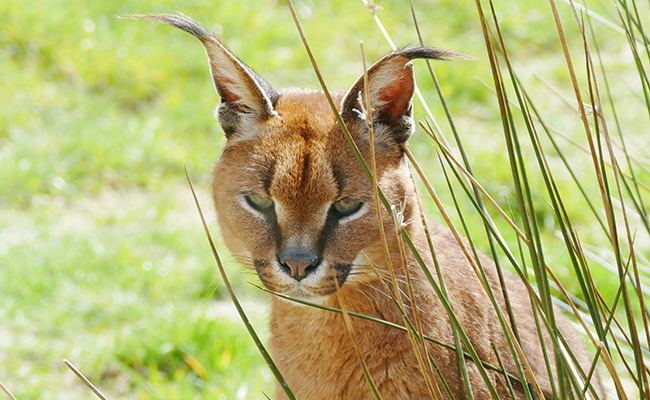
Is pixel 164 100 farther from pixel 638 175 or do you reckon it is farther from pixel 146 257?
pixel 638 175

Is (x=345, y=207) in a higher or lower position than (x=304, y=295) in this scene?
higher

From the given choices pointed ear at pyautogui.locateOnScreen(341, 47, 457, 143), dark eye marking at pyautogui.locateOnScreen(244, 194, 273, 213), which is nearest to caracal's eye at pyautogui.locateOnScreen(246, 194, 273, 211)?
dark eye marking at pyautogui.locateOnScreen(244, 194, 273, 213)

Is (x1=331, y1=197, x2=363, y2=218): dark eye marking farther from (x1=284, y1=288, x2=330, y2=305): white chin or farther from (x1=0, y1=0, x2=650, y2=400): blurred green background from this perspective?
(x1=0, y1=0, x2=650, y2=400): blurred green background

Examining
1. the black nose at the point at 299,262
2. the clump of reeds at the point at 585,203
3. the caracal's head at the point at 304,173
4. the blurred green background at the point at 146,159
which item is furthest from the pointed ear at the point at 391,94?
the blurred green background at the point at 146,159

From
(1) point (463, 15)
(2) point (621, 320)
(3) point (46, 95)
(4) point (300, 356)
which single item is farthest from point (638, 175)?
(3) point (46, 95)

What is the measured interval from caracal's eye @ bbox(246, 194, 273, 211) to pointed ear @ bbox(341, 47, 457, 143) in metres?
0.45

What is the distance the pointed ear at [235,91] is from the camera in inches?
104

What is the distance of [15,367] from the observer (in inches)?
152

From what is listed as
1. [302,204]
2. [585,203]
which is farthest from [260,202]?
[585,203]

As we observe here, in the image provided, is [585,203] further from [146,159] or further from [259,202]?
[146,159]

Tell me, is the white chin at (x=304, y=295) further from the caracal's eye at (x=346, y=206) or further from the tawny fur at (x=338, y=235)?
the caracal's eye at (x=346, y=206)

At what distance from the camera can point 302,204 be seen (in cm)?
261

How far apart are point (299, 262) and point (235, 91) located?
82 cm

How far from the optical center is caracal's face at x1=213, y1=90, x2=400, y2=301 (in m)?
2.57
